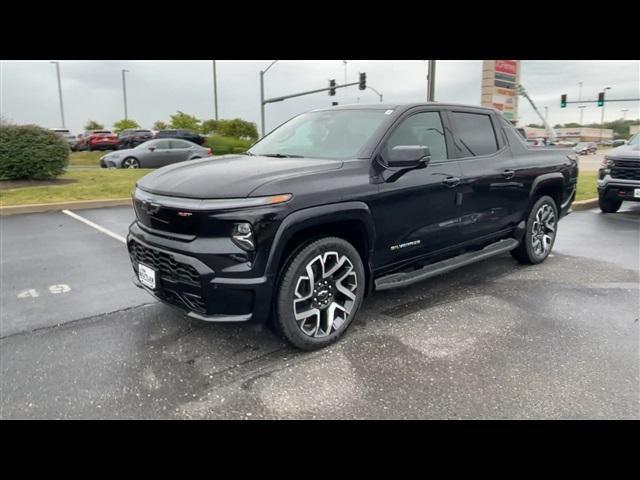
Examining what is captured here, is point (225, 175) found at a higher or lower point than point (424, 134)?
lower

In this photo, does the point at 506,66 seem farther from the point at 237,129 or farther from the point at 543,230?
the point at 543,230

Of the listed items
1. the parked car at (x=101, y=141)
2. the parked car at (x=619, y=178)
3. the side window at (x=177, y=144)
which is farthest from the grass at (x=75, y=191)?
the parked car at (x=101, y=141)

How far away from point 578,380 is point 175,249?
2764 millimetres

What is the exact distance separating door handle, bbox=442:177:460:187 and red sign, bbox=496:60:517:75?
2392cm

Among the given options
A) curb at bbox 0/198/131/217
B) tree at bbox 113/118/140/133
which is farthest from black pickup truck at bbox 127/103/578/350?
tree at bbox 113/118/140/133

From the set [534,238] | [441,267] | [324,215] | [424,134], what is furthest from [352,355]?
[534,238]

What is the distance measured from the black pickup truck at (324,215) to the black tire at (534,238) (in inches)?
21.9

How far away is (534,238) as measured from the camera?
5.64 meters

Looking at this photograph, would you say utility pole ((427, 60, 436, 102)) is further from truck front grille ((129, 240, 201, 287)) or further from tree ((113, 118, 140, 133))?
tree ((113, 118, 140, 133))

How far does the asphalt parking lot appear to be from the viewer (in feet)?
9.08

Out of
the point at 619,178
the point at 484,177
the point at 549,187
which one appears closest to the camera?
the point at 484,177

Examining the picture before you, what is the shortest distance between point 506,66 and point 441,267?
25009 mm
